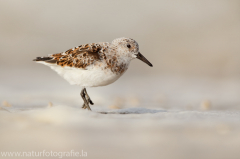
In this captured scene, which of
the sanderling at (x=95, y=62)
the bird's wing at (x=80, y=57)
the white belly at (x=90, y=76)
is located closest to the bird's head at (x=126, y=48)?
the sanderling at (x=95, y=62)

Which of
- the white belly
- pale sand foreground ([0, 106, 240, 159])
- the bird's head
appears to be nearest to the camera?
pale sand foreground ([0, 106, 240, 159])

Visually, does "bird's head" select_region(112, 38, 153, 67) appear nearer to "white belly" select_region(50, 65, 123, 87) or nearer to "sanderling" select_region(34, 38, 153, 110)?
"sanderling" select_region(34, 38, 153, 110)

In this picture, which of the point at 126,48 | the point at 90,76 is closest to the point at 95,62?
the point at 90,76

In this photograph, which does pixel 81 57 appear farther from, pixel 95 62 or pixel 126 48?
pixel 126 48

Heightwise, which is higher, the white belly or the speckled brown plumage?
the speckled brown plumage

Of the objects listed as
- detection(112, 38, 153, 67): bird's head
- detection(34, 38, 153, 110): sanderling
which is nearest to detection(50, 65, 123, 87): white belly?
detection(34, 38, 153, 110): sanderling

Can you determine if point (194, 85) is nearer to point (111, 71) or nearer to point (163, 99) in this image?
point (163, 99)

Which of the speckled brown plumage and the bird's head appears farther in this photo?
the bird's head

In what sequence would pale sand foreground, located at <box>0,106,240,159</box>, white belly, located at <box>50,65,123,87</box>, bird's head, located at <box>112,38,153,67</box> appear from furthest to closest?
Result: 1. bird's head, located at <box>112,38,153,67</box>
2. white belly, located at <box>50,65,123,87</box>
3. pale sand foreground, located at <box>0,106,240,159</box>
